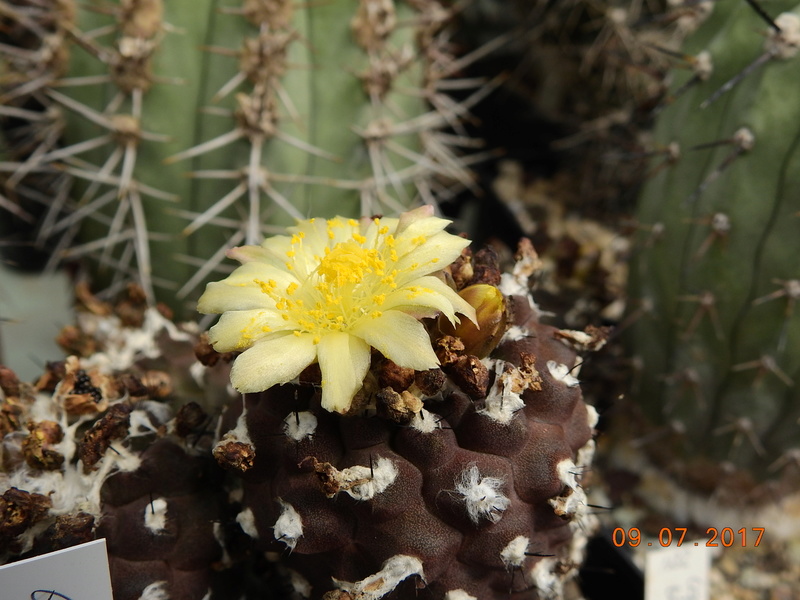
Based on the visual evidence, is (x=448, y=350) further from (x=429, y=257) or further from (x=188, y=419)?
(x=188, y=419)

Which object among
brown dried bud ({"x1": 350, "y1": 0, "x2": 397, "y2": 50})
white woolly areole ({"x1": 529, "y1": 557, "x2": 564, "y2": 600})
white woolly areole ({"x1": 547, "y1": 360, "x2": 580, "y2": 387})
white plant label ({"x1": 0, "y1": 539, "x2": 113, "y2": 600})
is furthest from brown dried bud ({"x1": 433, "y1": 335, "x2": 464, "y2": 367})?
brown dried bud ({"x1": 350, "y1": 0, "x2": 397, "y2": 50})

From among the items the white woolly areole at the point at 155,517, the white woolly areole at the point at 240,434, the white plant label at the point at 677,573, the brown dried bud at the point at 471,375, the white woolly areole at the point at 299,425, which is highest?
the brown dried bud at the point at 471,375

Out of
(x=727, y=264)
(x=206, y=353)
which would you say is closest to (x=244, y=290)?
(x=206, y=353)

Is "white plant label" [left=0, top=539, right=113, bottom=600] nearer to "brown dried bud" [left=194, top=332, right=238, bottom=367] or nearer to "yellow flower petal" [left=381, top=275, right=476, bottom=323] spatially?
"brown dried bud" [left=194, top=332, right=238, bottom=367]

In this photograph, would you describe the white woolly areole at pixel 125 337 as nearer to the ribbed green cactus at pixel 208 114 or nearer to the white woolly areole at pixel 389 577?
the ribbed green cactus at pixel 208 114

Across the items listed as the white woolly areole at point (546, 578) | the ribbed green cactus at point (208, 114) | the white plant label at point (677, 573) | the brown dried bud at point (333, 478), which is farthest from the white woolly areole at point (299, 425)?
the white plant label at point (677, 573)

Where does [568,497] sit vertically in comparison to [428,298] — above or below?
below

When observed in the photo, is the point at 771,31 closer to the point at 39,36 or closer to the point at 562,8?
the point at 562,8
